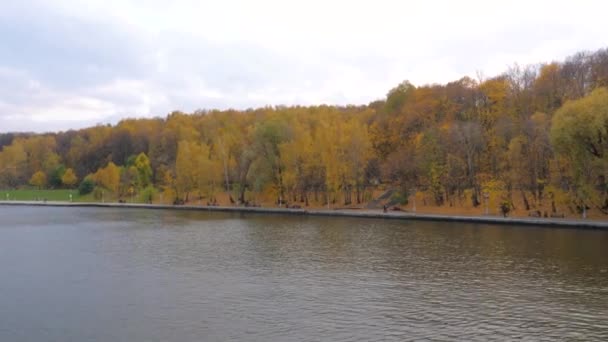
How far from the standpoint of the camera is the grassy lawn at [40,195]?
105m

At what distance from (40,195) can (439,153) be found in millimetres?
86940

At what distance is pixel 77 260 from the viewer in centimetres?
2798

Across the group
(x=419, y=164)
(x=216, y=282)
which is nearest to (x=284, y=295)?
(x=216, y=282)

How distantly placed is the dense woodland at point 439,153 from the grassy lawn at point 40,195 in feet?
45.8

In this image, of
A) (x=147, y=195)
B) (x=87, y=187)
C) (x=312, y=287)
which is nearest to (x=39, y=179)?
(x=87, y=187)

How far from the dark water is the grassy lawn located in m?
74.7

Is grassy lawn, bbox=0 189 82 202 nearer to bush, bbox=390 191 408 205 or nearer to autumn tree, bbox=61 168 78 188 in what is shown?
autumn tree, bbox=61 168 78 188

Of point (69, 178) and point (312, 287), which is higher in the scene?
point (69, 178)

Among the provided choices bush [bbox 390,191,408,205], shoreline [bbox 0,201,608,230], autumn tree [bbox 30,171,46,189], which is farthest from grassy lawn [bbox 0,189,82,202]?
bush [bbox 390,191,408,205]

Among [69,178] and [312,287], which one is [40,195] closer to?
[69,178]

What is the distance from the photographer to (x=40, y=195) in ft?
360

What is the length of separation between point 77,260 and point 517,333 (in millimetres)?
21959

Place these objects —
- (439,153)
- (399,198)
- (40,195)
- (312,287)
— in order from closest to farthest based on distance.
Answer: (312,287)
(439,153)
(399,198)
(40,195)

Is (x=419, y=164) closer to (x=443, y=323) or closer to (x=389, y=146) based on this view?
(x=389, y=146)
